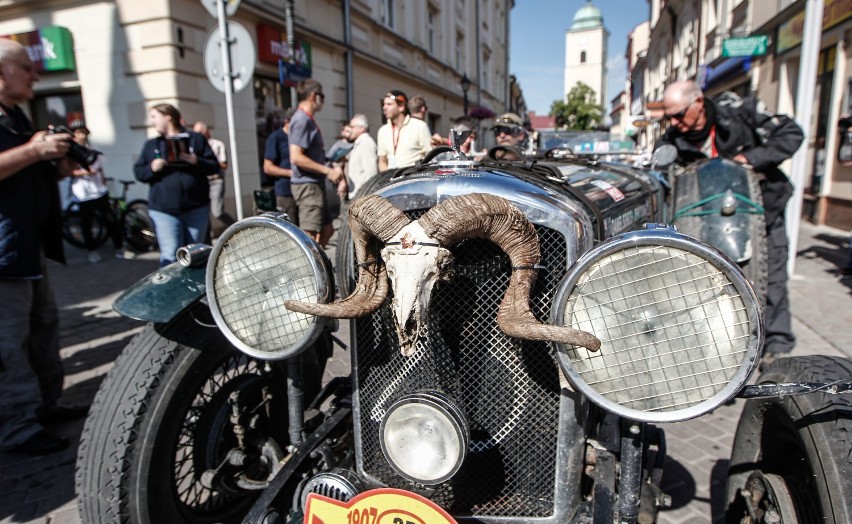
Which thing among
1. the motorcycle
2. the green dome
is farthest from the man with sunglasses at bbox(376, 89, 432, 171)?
the green dome

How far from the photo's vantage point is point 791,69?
1058 centimetres

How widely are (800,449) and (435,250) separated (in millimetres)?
1178

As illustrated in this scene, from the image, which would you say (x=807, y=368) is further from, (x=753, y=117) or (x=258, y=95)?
(x=258, y=95)

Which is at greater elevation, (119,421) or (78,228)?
(78,228)

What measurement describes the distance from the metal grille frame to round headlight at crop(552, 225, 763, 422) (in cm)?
20

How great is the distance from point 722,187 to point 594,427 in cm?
159

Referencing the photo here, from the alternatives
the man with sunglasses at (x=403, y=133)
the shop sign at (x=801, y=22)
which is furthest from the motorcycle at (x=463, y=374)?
the shop sign at (x=801, y=22)

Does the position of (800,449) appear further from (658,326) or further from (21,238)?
(21,238)

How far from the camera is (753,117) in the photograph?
3295 mm

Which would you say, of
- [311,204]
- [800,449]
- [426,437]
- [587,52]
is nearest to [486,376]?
[426,437]

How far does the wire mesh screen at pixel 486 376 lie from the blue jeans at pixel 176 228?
312cm

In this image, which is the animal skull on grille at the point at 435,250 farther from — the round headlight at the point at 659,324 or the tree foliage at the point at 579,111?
the tree foliage at the point at 579,111

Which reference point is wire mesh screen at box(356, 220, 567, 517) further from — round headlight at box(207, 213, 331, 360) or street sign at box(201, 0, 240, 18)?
street sign at box(201, 0, 240, 18)

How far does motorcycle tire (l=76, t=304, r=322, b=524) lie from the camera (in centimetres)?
165
